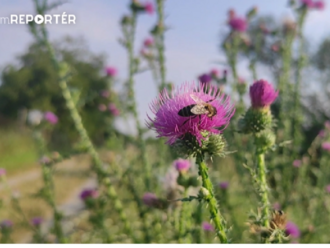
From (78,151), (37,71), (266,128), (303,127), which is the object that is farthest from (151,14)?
(37,71)

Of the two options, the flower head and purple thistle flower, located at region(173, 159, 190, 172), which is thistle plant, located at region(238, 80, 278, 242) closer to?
purple thistle flower, located at region(173, 159, 190, 172)

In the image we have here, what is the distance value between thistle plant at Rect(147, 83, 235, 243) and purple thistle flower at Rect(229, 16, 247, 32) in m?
2.61

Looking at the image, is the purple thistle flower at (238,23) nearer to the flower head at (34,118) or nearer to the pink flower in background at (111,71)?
the pink flower in background at (111,71)

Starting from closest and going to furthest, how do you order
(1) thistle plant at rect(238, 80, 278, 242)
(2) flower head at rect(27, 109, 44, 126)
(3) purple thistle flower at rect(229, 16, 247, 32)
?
1. (1) thistle plant at rect(238, 80, 278, 242)
2. (3) purple thistle flower at rect(229, 16, 247, 32)
3. (2) flower head at rect(27, 109, 44, 126)

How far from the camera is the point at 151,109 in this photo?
156 centimetres

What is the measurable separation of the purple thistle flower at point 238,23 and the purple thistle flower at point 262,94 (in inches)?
81.8

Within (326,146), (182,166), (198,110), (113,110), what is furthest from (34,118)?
(198,110)

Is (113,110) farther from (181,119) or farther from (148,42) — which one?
(181,119)

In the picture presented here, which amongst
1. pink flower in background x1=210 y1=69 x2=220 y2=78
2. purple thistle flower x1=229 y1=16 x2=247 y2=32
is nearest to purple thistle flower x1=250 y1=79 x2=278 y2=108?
pink flower in background x1=210 y1=69 x2=220 y2=78

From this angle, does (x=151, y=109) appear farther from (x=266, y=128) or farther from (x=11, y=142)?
(x=11, y=142)

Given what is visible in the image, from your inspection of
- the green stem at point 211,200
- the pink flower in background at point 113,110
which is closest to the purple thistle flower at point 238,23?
the pink flower in background at point 113,110

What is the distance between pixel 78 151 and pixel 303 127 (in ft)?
25.5

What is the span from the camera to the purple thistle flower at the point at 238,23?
398 centimetres

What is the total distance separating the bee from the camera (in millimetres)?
1431
